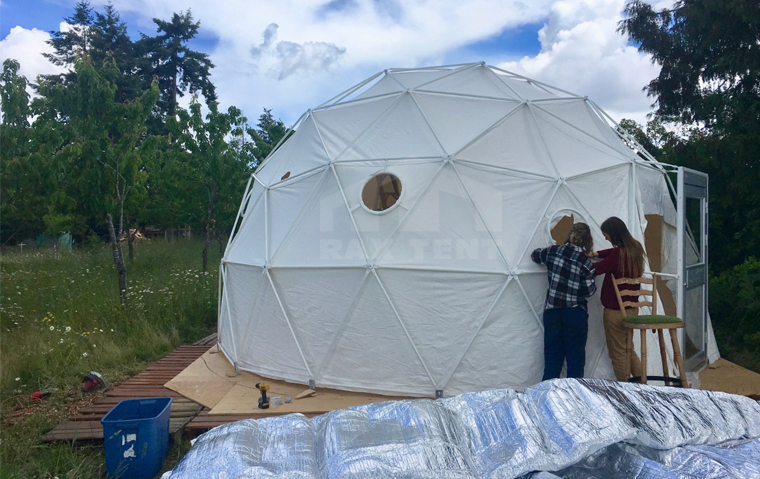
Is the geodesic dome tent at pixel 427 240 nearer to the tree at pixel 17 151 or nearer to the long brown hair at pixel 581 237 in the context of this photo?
the long brown hair at pixel 581 237

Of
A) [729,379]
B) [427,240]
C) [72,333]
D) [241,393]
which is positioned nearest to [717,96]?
[729,379]

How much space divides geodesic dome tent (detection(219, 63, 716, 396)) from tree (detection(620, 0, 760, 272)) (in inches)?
145

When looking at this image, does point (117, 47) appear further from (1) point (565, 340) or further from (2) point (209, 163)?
(1) point (565, 340)

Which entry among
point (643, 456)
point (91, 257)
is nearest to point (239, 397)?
point (643, 456)

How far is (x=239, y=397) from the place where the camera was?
5.79 metres

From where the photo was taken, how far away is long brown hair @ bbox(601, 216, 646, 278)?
5.15m

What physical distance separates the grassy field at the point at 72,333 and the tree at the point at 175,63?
18161 mm

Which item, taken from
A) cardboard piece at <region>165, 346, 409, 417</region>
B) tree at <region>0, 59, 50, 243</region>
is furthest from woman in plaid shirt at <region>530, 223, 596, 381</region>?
tree at <region>0, 59, 50, 243</region>

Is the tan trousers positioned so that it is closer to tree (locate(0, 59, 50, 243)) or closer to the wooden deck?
the wooden deck

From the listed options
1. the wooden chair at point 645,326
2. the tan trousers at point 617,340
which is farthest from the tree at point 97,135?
the wooden chair at point 645,326

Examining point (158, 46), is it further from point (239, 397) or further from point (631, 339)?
point (631, 339)

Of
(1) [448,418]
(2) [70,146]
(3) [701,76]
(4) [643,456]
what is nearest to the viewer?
(4) [643,456]

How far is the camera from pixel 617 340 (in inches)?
212

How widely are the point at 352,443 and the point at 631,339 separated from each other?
3631mm
